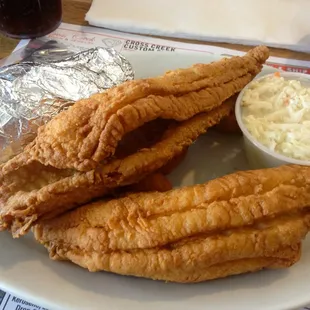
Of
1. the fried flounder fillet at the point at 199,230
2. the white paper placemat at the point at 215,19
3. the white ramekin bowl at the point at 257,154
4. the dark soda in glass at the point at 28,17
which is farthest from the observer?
the white paper placemat at the point at 215,19

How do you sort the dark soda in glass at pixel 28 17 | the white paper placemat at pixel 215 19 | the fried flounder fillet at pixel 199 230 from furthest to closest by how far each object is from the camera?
the white paper placemat at pixel 215 19 < the dark soda in glass at pixel 28 17 < the fried flounder fillet at pixel 199 230

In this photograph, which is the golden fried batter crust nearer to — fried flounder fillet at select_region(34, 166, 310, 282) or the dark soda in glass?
fried flounder fillet at select_region(34, 166, 310, 282)

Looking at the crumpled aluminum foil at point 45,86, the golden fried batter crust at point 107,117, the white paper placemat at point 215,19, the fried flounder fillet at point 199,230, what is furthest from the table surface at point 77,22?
the fried flounder fillet at point 199,230

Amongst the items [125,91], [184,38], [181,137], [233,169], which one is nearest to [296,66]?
[184,38]

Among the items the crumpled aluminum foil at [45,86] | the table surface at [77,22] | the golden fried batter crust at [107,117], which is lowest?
the table surface at [77,22]

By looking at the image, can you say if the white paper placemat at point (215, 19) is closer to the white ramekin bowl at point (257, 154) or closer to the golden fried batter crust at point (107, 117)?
the white ramekin bowl at point (257, 154)

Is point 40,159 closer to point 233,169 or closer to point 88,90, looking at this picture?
point 88,90
